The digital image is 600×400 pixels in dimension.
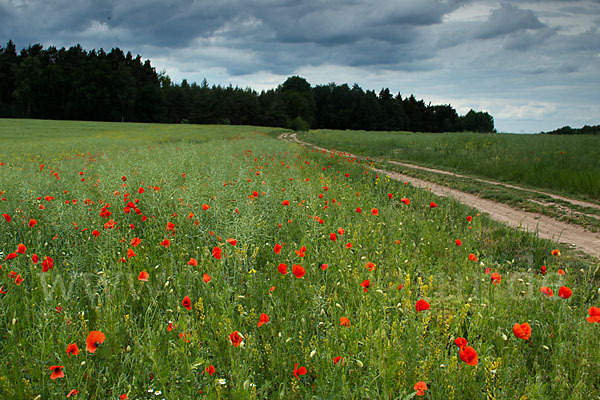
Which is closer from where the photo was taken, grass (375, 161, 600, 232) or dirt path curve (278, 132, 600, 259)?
dirt path curve (278, 132, 600, 259)

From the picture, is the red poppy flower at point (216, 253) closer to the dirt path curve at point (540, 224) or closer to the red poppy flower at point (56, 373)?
the red poppy flower at point (56, 373)

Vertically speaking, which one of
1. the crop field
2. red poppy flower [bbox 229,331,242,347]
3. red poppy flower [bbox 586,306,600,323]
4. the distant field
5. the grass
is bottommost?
the crop field

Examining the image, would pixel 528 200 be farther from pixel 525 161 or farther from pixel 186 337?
pixel 186 337

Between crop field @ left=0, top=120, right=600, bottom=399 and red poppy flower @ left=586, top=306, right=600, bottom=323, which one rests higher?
red poppy flower @ left=586, top=306, right=600, bottom=323

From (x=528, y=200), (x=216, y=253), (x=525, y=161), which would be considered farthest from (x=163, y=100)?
(x=216, y=253)

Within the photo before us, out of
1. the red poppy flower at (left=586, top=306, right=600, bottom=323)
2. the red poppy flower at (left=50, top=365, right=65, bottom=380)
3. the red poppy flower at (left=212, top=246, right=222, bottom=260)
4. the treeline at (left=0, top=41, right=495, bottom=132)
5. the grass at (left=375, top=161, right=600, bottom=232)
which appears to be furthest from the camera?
the treeline at (left=0, top=41, right=495, bottom=132)

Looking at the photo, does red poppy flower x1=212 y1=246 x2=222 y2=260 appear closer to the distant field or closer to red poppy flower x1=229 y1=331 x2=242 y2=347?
red poppy flower x1=229 y1=331 x2=242 y2=347

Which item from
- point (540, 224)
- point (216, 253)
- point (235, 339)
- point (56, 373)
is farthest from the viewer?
point (540, 224)

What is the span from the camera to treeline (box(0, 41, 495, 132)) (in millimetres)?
66938

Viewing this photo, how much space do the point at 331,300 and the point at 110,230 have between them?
2.23 metres

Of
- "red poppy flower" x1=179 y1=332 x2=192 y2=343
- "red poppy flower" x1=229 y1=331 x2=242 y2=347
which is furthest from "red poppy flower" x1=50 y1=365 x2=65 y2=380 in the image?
"red poppy flower" x1=229 y1=331 x2=242 y2=347

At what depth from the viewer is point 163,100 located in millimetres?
78625

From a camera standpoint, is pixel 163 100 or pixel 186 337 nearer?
pixel 186 337

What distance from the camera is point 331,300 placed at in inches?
119
